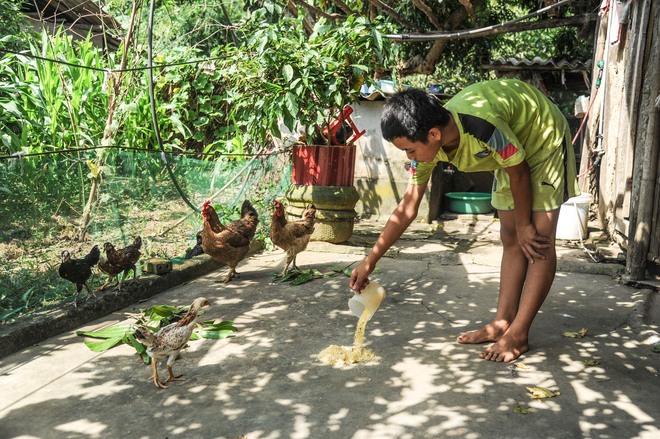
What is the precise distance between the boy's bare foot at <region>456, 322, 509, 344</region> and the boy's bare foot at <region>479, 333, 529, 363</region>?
216mm

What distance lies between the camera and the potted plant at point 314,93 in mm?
5738

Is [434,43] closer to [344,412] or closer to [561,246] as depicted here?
[561,246]

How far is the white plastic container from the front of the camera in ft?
10.6

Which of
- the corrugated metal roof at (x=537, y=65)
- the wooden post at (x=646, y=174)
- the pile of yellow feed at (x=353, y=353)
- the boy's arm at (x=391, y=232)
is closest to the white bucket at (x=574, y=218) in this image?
the wooden post at (x=646, y=174)

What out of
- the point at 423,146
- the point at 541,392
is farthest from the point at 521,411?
the point at 423,146

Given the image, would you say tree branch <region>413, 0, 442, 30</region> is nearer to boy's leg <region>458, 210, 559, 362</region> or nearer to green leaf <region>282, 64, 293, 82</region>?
green leaf <region>282, 64, 293, 82</region>

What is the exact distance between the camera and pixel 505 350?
327 centimetres

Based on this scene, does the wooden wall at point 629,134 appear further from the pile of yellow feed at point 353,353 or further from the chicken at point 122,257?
the chicken at point 122,257

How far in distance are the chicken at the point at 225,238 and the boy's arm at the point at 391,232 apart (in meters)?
1.98

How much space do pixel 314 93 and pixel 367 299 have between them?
127 inches

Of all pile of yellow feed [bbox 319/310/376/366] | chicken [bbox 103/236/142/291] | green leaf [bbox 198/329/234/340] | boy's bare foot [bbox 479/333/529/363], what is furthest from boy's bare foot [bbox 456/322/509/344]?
chicken [bbox 103/236/142/291]

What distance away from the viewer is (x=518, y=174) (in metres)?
3.04

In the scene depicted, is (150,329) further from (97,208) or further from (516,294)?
(516,294)

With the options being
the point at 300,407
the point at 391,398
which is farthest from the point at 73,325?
the point at 391,398
